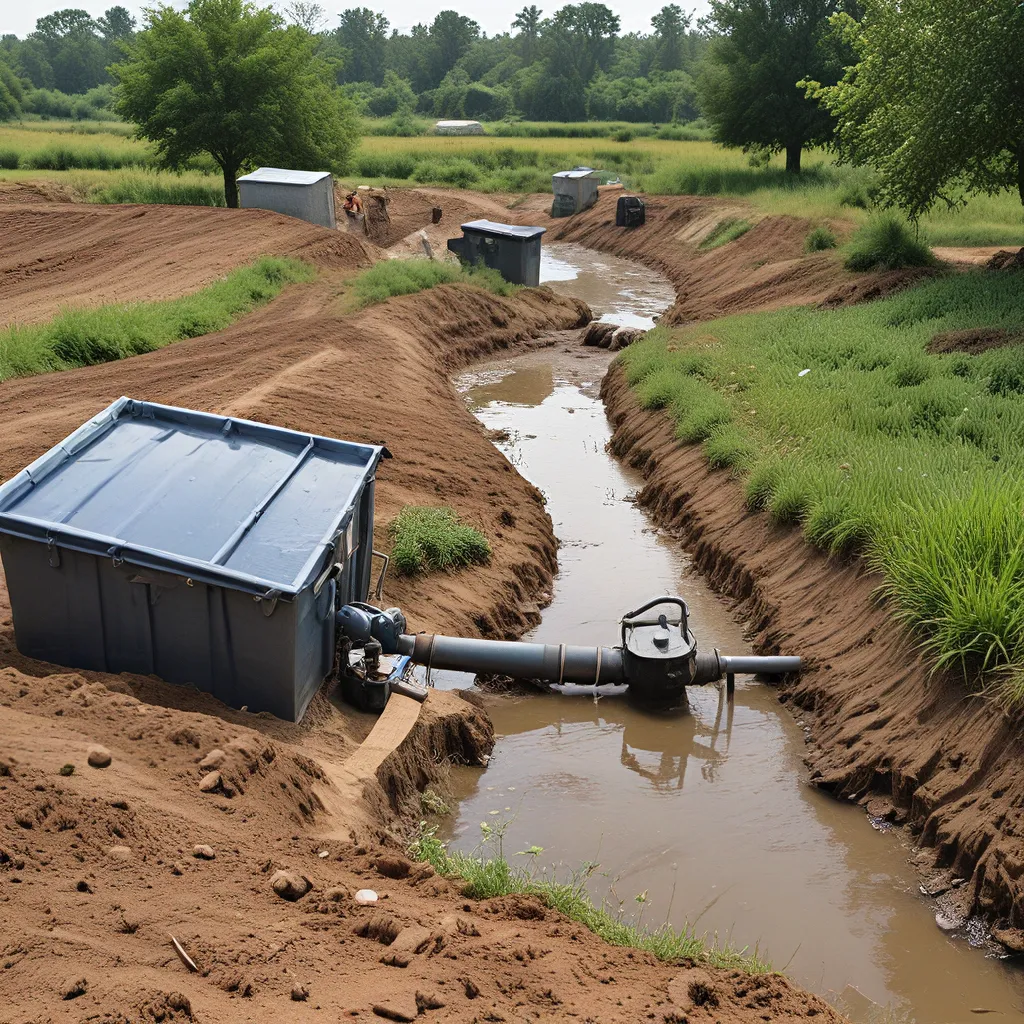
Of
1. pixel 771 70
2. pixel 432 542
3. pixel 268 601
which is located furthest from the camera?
pixel 771 70

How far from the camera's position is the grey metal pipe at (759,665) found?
9.13 m

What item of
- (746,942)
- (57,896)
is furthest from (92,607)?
(746,942)

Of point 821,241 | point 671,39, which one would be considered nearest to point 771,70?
point 821,241

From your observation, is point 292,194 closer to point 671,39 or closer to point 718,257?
Answer: point 718,257

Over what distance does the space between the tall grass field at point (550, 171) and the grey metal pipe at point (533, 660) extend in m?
18.5

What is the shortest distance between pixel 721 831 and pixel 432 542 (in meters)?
4.17

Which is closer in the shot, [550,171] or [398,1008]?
[398,1008]

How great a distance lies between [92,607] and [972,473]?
24.5 feet

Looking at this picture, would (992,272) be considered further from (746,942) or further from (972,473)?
(746,942)

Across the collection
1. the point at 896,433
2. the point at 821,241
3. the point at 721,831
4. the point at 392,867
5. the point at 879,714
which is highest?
the point at 821,241

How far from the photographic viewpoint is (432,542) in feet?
34.1

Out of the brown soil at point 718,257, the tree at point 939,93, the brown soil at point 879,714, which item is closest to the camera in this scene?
the brown soil at point 879,714

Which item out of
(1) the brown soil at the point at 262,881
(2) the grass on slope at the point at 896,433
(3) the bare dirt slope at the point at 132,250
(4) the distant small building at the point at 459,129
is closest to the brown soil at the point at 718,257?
(2) the grass on slope at the point at 896,433

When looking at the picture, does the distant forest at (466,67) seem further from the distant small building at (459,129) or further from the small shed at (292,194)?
the small shed at (292,194)
